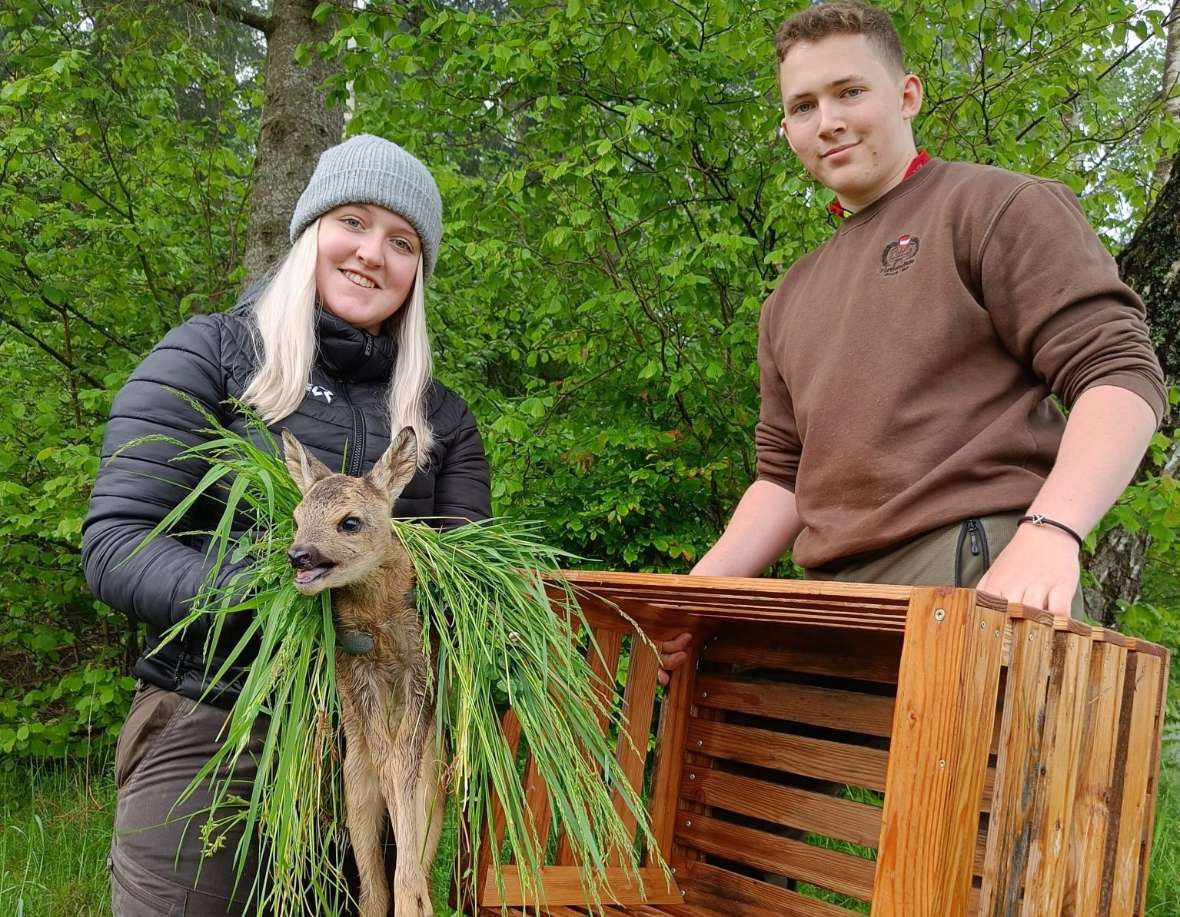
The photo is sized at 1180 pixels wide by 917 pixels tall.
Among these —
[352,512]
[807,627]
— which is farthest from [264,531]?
[807,627]

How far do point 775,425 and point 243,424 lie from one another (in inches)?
53.5

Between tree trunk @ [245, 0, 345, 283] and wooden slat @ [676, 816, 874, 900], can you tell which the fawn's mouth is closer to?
wooden slat @ [676, 816, 874, 900]

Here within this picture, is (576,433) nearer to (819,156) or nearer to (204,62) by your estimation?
(819,156)

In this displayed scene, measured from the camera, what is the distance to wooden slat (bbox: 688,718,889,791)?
2.35 m

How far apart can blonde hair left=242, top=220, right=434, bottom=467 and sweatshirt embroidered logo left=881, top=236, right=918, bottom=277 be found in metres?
1.11

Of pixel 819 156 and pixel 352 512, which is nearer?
pixel 352 512

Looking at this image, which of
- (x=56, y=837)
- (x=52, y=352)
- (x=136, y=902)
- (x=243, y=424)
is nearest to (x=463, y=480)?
(x=243, y=424)

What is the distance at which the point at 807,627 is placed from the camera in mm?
2566

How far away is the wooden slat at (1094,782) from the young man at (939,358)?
Result: 0.23 m

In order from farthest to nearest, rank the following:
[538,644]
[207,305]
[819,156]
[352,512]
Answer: [207,305] < [819,156] < [538,644] < [352,512]

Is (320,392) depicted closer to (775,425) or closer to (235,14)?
(775,425)

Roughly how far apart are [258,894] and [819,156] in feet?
6.85

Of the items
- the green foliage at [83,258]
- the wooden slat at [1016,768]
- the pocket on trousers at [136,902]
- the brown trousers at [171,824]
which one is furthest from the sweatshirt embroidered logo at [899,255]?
the green foliage at [83,258]

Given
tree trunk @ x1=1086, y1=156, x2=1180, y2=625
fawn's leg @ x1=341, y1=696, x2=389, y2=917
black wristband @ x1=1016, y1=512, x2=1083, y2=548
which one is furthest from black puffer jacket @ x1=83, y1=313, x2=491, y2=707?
tree trunk @ x1=1086, y1=156, x2=1180, y2=625
